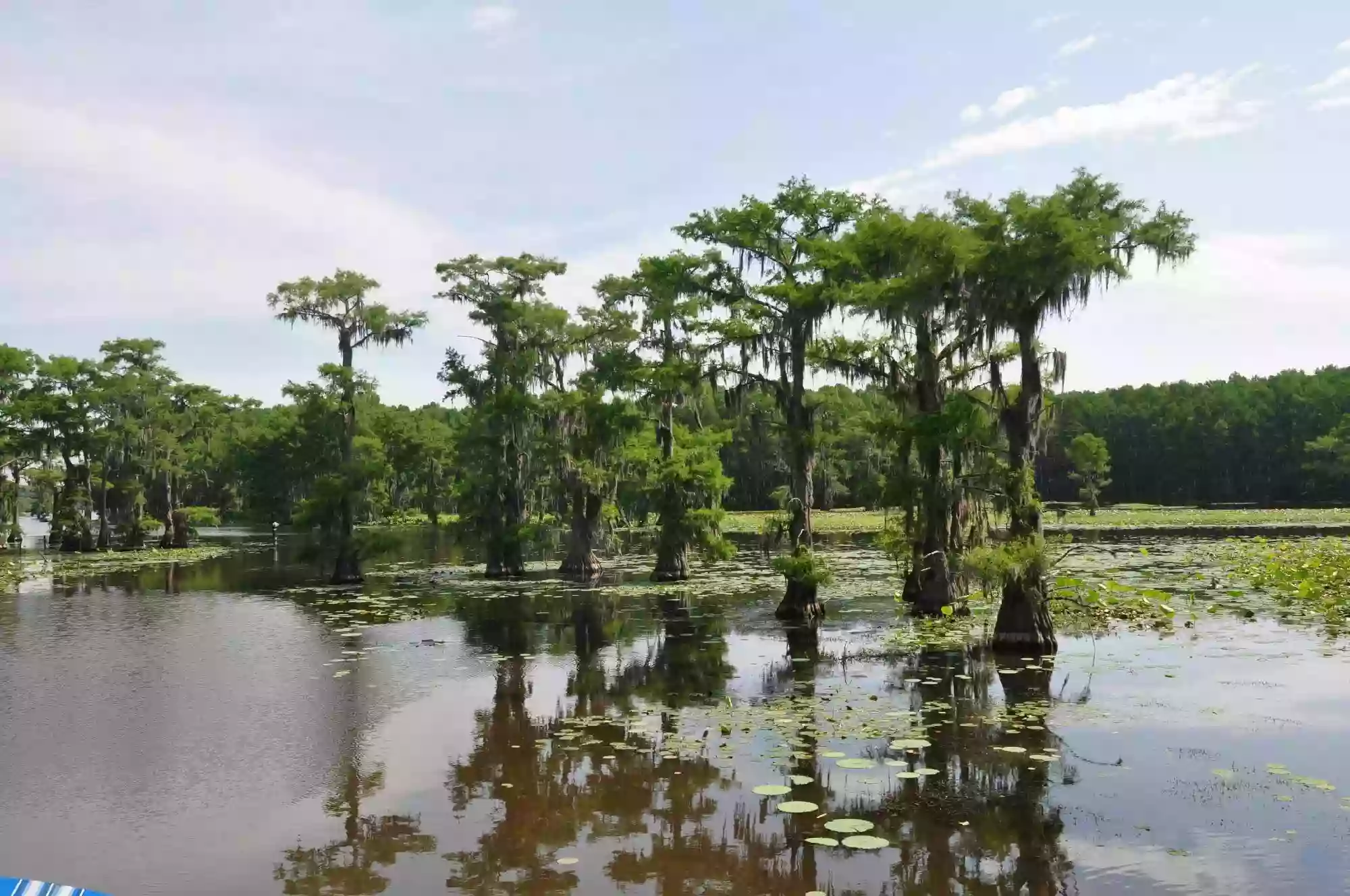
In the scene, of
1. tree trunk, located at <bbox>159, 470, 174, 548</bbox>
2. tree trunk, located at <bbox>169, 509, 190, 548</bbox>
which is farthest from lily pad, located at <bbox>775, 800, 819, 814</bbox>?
tree trunk, located at <bbox>169, 509, 190, 548</bbox>

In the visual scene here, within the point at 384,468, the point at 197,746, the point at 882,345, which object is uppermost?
the point at 882,345

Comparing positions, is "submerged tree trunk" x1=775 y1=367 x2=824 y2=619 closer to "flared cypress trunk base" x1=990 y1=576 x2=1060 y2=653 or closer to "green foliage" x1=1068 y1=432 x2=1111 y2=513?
"flared cypress trunk base" x1=990 y1=576 x2=1060 y2=653

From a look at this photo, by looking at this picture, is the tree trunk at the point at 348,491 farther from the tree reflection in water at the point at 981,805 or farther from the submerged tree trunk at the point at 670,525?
the tree reflection in water at the point at 981,805

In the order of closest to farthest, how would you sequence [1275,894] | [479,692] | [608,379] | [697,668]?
[1275,894] < [479,692] < [697,668] < [608,379]

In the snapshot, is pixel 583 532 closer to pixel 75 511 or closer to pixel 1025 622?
pixel 1025 622

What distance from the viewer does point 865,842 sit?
8.89 meters

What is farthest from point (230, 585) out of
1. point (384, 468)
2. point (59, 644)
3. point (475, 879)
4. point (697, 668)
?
point (475, 879)

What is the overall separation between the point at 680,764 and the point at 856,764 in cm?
208

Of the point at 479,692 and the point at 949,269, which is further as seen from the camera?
the point at 949,269

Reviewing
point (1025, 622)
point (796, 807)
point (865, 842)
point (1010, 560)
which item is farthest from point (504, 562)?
point (865, 842)

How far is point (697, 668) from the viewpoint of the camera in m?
18.4

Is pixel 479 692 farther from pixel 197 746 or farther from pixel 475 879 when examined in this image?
pixel 475 879

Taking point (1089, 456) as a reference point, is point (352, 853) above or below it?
below

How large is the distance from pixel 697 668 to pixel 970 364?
34.7ft
